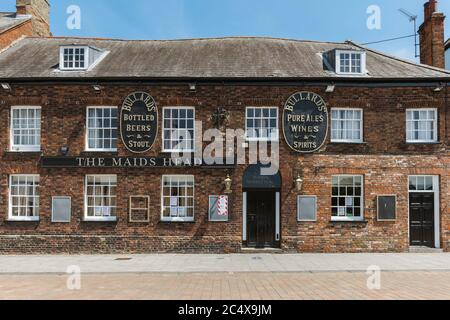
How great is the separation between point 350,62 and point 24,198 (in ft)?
46.1

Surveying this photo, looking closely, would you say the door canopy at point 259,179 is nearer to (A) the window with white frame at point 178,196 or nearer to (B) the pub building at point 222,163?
(B) the pub building at point 222,163

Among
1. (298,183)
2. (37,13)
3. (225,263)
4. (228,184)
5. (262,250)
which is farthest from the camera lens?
(37,13)

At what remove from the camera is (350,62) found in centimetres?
1817

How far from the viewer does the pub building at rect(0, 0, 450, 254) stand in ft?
56.7

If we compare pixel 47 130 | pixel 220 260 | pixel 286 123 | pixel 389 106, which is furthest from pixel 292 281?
pixel 47 130

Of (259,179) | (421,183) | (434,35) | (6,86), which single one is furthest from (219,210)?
(434,35)

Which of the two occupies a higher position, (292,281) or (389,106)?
(389,106)

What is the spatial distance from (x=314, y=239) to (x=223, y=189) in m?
4.00

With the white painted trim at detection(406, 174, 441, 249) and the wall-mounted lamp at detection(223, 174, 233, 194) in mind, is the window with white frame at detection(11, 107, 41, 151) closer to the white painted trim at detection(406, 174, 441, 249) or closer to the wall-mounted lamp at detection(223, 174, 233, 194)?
the wall-mounted lamp at detection(223, 174, 233, 194)

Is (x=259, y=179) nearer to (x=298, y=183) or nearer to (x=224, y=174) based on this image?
(x=224, y=174)

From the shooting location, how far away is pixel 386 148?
1762 cm

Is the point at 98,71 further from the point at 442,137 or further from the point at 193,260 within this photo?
the point at 442,137

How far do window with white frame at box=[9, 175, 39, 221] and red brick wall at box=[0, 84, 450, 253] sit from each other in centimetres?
28
